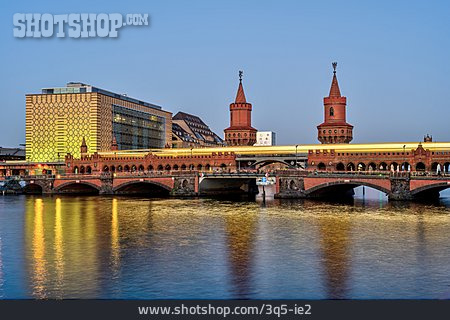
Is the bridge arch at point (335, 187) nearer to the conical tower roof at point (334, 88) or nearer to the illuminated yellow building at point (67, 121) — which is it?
the conical tower roof at point (334, 88)

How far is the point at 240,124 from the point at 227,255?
336 ft

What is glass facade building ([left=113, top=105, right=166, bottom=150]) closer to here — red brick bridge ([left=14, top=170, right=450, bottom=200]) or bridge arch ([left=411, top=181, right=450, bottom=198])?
red brick bridge ([left=14, top=170, right=450, bottom=200])

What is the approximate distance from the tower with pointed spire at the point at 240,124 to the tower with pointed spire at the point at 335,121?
19819 mm

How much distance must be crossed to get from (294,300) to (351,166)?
297 ft

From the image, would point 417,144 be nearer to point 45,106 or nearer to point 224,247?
point 224,247

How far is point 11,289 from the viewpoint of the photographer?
28.6m

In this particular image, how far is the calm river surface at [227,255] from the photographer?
1119 inches

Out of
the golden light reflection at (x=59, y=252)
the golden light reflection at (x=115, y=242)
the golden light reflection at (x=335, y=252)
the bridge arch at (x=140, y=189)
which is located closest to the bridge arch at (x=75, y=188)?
the bridge arch at (x=140, y=189)

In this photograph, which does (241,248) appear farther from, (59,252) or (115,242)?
(59,252)

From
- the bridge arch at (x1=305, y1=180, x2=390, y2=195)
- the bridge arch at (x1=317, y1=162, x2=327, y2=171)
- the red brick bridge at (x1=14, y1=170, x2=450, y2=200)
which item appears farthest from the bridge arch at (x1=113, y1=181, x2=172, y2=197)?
the bridge arch at (x1=305, y1=180, x2=390, y2=195)

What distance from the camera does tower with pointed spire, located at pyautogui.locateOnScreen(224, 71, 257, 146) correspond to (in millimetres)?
137750

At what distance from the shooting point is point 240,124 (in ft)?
456

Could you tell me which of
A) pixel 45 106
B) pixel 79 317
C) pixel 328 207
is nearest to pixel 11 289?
pixel 79 317

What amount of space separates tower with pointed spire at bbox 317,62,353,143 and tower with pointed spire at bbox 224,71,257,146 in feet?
65.0
